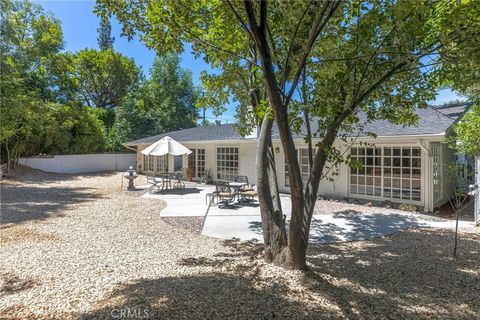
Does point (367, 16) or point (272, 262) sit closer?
point (367, 16)

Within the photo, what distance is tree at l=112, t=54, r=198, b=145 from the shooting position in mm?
31562

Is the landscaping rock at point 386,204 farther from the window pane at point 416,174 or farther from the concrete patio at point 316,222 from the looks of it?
the window pane at point 416,174

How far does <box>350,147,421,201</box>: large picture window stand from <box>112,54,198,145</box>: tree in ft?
84.9

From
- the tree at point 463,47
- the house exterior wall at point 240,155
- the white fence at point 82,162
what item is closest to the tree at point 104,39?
the white fence at point 82,162

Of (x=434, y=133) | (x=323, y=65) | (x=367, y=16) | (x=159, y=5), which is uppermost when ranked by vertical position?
(x=159, y=5)

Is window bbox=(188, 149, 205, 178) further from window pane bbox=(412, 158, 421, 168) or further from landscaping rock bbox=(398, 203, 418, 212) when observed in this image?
window pane bbox=(412, 158, 421, 168)

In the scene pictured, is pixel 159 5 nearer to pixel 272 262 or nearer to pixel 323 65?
pixel 323 65

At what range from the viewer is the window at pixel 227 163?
1563cm

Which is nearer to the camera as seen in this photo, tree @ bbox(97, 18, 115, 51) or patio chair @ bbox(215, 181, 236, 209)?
patio chair @ bbox(215, 181, 236, 209)

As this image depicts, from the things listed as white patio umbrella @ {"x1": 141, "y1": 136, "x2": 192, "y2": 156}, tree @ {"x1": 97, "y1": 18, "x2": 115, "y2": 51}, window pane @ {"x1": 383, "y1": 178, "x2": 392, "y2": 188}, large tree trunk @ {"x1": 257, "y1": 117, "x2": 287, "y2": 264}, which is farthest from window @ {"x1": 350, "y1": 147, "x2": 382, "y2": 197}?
tree @ {"x1": 97, "y1": 18, "x2": 115, "y2": 51}

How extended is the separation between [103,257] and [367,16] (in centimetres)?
594

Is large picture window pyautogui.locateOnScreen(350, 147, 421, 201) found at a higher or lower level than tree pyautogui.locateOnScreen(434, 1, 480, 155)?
lower

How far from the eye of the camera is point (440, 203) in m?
10.5

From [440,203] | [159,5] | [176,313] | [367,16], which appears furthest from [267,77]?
[440,203]
